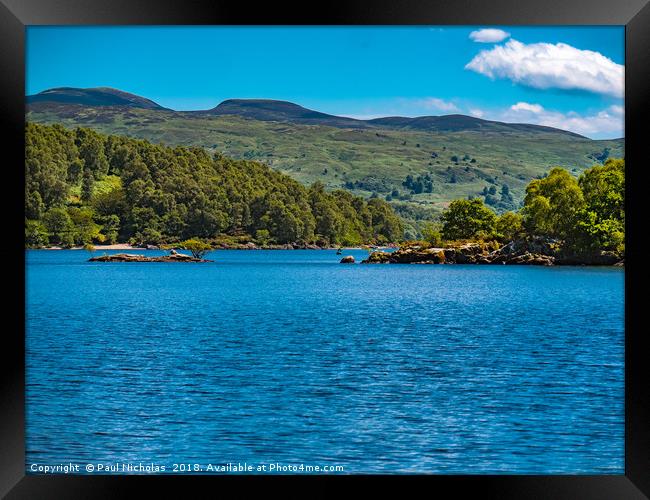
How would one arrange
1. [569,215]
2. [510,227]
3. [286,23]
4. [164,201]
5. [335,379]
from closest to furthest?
[286,23], [335,379], [569,215], [510,227], [164,201]

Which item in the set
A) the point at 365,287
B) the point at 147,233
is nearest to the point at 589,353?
the point at 365,287

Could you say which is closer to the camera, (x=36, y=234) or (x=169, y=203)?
(x=36, y=234)

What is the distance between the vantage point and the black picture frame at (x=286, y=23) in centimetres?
715

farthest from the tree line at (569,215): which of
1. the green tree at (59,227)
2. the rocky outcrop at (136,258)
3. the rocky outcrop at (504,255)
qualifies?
the green tree at (59,227)

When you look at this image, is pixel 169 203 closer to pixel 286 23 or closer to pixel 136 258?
pixel 136 258

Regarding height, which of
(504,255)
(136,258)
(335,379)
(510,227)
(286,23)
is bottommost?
(335,379)

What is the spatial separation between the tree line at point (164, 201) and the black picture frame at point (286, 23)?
4685 inches

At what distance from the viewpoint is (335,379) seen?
2258cm

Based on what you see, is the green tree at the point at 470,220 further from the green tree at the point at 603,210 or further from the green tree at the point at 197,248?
the green tree at the point at 197,248

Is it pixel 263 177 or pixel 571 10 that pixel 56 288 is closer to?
Result: pixel 571 10

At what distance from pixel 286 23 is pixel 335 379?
16.0 metres

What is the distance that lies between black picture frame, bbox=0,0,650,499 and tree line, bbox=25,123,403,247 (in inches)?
4685

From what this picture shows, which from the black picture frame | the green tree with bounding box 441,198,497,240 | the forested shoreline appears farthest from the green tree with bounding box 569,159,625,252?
the black picture frame

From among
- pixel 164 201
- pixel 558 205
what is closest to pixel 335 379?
pixel 558 205
